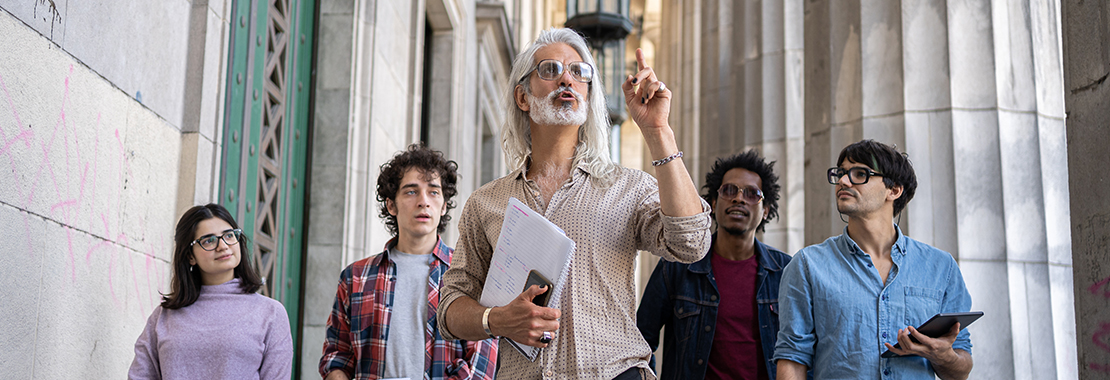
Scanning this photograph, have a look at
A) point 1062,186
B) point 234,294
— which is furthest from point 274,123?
point 1062,186

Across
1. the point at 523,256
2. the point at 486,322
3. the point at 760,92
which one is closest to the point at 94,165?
the point at 486,322

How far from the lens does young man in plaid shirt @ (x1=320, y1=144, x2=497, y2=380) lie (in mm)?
4449

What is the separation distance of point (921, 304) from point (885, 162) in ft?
2.02

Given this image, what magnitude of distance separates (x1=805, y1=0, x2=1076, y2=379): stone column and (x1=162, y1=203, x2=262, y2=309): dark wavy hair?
3.71m

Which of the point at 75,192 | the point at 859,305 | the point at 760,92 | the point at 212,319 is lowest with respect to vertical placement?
the point at 212,319

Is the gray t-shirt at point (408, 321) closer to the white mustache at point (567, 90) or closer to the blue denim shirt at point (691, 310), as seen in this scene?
the blue denim shirt at point (691, 310)

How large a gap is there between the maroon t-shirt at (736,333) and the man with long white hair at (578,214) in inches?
69.6

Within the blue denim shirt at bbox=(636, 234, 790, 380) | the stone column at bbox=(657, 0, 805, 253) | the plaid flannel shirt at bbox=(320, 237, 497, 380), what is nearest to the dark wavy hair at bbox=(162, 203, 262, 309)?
the plaid flannel shirt at bbox=(320, 237, 497, 380)

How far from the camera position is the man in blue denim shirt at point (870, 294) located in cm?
373

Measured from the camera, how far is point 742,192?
5.20m

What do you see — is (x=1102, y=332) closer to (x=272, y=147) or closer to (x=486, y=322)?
(x=486, y=322)

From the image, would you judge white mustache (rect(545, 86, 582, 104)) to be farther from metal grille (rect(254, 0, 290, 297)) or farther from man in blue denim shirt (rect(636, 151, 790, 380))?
metal grille (rect(254, 0, 290, 297))

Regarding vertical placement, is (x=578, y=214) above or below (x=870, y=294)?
above

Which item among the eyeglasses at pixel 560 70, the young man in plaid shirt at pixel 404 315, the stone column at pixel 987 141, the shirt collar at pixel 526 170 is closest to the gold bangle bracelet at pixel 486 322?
the shirt collar at pixel 526 170
